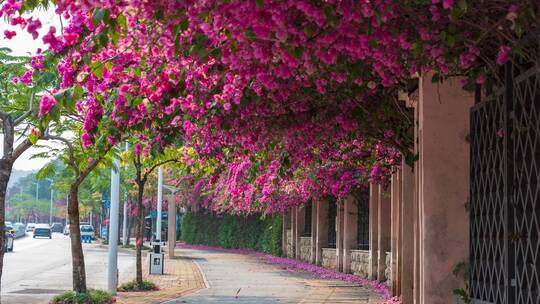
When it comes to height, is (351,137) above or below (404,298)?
above

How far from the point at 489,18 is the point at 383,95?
6.27 m

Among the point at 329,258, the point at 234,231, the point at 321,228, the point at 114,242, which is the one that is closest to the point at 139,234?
the point at 114,242

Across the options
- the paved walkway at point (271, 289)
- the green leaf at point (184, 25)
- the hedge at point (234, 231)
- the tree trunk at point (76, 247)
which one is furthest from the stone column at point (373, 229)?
the green leaf at point (184, 25)

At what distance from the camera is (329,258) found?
97.1 feet

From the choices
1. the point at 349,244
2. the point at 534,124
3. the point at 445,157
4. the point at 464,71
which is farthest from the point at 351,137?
the point at 349,244

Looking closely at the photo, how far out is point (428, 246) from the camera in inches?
407

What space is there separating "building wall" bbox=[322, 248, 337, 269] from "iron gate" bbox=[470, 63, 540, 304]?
19836 mm

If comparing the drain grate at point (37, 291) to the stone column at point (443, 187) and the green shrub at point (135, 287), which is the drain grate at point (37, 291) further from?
the stone column at point (443, 187)

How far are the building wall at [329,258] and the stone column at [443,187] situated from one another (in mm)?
18304

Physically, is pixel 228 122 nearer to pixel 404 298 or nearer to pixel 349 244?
pixel 404 298

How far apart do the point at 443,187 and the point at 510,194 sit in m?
2.75

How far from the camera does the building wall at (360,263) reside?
2446 centimetres

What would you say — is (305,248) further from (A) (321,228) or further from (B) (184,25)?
(B) (184,25)

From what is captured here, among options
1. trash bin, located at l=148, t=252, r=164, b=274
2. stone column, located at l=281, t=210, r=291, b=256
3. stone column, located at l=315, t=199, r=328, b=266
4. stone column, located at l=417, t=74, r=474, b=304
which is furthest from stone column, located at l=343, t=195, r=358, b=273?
stone column, located at l=417, t=74, r=474, b=304
